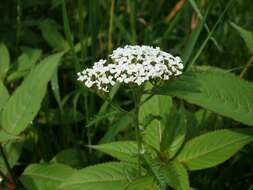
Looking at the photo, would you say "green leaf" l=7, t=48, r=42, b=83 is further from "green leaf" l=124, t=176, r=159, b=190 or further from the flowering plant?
"green leaf" l=124, t=176, r=159, b=190

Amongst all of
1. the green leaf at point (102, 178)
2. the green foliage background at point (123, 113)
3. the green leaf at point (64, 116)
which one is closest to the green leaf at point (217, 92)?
the green foliage background at point (123, 113)

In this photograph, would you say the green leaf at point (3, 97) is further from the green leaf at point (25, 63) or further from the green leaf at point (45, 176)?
the green leaf at point (25, 63)

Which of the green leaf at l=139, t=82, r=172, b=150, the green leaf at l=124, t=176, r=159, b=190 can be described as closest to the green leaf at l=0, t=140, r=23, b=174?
the green leaf at l=139, t=82, r=172, b=150

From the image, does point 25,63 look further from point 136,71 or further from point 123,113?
point 136,71

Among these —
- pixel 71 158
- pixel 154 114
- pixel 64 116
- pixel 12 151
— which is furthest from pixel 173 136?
pixel 64 116

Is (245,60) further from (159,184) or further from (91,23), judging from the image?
(159,184)

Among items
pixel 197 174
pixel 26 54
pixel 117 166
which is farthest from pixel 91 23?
pixel 197 174
